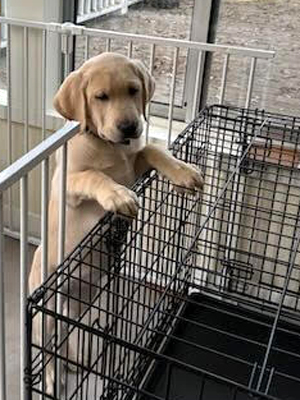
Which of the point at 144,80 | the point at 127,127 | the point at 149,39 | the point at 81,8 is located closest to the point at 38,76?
the point at 81,8

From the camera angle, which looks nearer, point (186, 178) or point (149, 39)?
point (186, 178)

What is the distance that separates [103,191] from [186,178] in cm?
24

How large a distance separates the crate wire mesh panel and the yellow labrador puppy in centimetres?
Answer: 7

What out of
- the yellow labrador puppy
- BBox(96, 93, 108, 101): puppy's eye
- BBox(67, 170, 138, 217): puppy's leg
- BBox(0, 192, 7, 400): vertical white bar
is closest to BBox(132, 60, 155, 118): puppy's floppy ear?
the yellow labrador puppy

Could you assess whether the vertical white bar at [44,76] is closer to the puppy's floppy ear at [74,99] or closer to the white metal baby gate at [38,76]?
the white metal baby gate at [38,76]

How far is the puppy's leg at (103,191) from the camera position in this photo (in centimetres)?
125

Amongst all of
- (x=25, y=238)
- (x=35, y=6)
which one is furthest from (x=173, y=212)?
(x=35, y=6)

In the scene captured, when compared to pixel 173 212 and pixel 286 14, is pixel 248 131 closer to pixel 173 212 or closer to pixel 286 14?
pixel 173 212

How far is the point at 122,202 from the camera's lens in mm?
1250

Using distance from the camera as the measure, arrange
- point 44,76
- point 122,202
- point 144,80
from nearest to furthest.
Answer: point 122,202 → point 144,80 → point 44,76

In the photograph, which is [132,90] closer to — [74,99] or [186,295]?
[74,99]

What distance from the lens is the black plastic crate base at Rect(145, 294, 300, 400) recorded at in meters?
1.48

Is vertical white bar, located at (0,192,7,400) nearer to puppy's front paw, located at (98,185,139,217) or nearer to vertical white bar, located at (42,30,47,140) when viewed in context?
puppy's front paw, located at (98,185,139,217)

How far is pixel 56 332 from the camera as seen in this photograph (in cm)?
115
